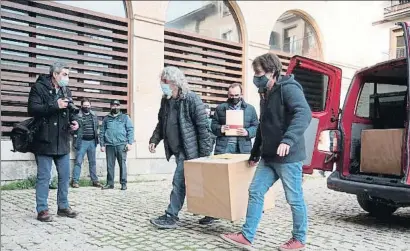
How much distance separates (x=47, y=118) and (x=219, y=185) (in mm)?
2169

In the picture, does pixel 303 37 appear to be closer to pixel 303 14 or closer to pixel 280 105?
pixel 303 14

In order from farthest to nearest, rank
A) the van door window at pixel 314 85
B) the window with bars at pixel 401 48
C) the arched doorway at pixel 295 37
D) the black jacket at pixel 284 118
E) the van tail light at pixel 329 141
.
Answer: the arched doorway at pixel 295 37
the van door window at pixel 314 85
the van tail light at pixel 329 141
the window with bars at pixel 401 48
the black jacket at pixel 284 118

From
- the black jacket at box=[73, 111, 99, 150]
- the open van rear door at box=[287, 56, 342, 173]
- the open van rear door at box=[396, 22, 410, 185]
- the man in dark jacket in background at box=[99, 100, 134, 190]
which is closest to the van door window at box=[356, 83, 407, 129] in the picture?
the open van rear door at box=[287, 56, 342, 173]

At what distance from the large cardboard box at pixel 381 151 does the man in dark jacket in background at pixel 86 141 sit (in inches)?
192

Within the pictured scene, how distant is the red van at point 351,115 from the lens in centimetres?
560

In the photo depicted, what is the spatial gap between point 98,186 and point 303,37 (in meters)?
8.45

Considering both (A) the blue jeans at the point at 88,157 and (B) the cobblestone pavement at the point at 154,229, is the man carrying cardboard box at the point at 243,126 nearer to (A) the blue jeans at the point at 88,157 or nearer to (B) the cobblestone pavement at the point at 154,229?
(B) the cobblestone pavement at the point at 154,229

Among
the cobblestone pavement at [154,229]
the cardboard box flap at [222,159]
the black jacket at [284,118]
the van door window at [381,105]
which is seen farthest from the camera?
the van door window at [381,105]

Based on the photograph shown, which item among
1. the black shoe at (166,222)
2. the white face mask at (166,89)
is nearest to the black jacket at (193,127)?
the white face mask at (166,89)

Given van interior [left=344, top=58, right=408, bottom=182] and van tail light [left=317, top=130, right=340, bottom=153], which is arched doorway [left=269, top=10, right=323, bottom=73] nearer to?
van tail light [left=317, top=130, right=340, bottom=153]

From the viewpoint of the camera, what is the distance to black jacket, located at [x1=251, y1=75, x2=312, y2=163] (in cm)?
371

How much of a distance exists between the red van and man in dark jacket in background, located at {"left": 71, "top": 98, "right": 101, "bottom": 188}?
4120mm

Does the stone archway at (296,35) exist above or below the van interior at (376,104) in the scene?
above

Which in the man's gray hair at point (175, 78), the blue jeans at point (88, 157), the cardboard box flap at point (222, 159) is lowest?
the blue jeans at point (88, 157)
